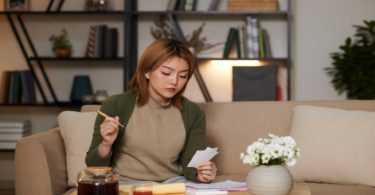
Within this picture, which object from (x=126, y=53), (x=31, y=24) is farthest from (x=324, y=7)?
(x=31, y=24)

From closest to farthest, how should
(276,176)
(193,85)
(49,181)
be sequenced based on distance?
(276,176), (49,181), (193,85)

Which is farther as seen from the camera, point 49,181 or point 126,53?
point 126,53

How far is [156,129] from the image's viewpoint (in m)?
2.84

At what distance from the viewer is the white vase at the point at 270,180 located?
2.21 m

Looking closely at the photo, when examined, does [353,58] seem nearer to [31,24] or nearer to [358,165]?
[358,165]

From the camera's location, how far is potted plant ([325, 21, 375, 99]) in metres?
5.22

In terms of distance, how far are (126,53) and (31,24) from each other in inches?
37.1

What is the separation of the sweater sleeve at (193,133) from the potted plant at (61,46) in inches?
115

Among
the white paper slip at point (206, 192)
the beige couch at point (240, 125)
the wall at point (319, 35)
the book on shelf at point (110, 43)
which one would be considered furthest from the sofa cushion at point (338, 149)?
the book on shelf at point (110, 43)

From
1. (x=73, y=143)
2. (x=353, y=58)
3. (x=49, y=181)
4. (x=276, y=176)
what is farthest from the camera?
(x=353, y=58)

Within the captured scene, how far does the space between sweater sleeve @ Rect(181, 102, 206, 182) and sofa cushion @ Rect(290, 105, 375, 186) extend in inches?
21.9

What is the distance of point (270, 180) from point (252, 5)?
137 inches

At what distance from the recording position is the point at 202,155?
2.47m

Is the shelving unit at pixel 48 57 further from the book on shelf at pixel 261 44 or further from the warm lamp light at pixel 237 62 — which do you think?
the book on shelf at pixel 261 44
